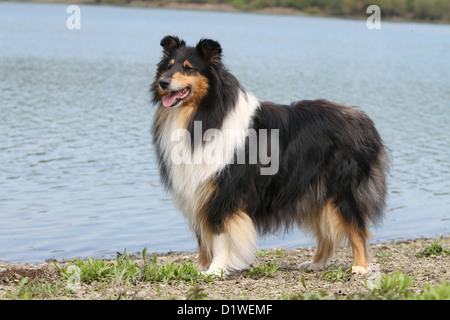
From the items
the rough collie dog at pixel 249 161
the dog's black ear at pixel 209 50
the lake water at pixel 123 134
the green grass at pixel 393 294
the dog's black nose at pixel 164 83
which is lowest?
the lake water at pixel 123 134

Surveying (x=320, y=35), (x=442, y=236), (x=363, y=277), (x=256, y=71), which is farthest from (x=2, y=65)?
(x=320, y=35)

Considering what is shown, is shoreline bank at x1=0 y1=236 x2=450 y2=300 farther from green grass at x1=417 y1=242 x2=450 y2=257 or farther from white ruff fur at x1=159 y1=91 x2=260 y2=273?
white ruff fur at x1=159 y1=91 x2=260 y2=273

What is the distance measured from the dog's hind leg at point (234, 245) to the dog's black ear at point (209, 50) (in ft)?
4.64

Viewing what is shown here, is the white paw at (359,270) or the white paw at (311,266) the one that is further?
the white paw at (311,266)

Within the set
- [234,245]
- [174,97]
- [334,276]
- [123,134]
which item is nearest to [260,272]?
[234,245]

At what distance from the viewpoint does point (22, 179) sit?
464 inches

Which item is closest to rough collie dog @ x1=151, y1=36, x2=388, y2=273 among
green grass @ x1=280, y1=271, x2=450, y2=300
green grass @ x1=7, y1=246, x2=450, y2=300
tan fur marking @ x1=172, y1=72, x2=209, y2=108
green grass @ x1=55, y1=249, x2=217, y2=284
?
tan fur marking @ x1=172, y1=72, x2=209, y2=108

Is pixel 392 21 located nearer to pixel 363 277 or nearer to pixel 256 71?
pixel 256 71

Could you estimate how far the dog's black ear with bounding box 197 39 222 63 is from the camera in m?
6.07

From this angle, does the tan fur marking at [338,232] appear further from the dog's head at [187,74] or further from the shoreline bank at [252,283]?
the dog's head at [187,74]

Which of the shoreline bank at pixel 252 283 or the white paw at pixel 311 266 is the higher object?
the shoreline bank at pixel 252 283

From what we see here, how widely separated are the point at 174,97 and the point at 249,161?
902mm

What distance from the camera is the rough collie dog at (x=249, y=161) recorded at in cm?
619

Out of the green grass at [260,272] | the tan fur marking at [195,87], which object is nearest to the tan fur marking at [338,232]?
the green grass at [260,272]
